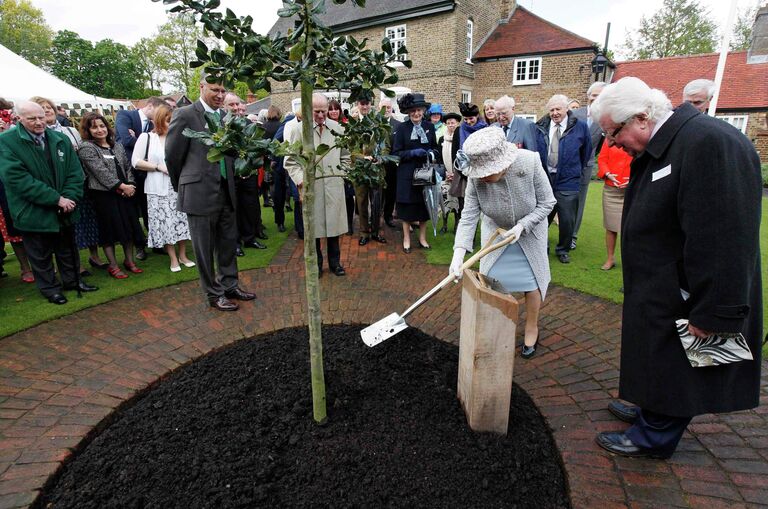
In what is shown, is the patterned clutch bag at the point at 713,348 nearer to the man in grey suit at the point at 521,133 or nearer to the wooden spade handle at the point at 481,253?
the wooden spade handle at the point at 481,253

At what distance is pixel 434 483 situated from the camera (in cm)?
233

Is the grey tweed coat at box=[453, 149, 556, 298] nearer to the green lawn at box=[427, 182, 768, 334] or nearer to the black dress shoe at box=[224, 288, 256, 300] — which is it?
the green lawn at box=[427, 182, 768, 334]

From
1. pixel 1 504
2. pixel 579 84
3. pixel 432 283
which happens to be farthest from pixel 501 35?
pixel 1 504

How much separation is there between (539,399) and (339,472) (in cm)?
163

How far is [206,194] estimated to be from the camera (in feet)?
14.5

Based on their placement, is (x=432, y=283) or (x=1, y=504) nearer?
(x=1, y=504)

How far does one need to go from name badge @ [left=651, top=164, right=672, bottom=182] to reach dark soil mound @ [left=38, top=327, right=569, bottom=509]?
173 centimetres

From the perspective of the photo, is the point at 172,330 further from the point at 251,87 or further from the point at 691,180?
the point at 691,180

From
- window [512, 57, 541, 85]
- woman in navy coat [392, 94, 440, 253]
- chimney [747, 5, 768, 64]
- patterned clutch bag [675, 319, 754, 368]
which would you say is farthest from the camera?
window [512, 57, 541, 85]

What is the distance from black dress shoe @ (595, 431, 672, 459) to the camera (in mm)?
2547

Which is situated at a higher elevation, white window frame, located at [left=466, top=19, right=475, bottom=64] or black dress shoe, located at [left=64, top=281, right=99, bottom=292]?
white window frame, located at [left=466, top=19, right=475, bottom=64]

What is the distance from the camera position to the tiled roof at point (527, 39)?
22.2 m

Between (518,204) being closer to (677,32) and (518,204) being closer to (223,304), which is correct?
(223,304)

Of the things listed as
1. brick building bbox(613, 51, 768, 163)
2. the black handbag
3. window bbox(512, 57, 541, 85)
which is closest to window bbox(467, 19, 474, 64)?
window bbox(512, 57, 541, 85)
